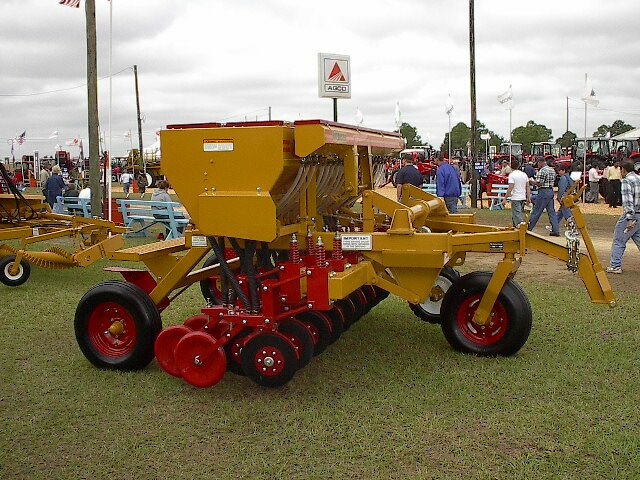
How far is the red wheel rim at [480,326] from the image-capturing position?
591 centimetres

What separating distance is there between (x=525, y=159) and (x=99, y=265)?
3135 cm

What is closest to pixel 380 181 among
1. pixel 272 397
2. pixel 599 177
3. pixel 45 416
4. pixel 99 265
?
pixel 272 397

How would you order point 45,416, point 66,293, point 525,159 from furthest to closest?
point 525,159, point 66,293, point 45,416

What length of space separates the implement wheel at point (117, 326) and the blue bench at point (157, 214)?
7.44 m

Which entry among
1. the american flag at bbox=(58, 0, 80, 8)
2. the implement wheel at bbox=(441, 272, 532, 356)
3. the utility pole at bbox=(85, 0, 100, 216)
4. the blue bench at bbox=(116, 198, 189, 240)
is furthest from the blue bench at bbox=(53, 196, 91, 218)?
the implement wheel at bbox=(441, 272, 532, 356)

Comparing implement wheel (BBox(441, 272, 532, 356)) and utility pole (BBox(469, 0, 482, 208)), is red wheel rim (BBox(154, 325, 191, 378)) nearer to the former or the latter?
implement wheel (BBox(441, 272, 532, 356))

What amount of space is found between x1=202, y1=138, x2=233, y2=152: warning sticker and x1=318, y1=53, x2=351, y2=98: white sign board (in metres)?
5.64

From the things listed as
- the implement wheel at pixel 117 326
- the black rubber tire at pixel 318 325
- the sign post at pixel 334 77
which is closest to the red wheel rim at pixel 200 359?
the implement wheel at pixel 117 326

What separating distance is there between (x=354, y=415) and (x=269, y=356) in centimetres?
72

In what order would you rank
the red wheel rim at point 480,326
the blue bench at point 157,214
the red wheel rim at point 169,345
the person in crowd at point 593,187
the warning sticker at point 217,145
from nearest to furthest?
the warning sticker at point 217,145 < the red wheel rim at point 169,345 < the red wheel rim at point 480,326 < the blue bench at point 157,214 < the person in crowd at point 593,187

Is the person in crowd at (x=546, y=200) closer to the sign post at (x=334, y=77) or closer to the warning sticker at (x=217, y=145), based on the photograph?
the sign post at (x=334, y=77)

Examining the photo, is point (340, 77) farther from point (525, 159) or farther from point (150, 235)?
point (525, 159)

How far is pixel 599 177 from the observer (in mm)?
24875

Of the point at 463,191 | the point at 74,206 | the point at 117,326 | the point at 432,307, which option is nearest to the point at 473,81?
the point at 463,191
